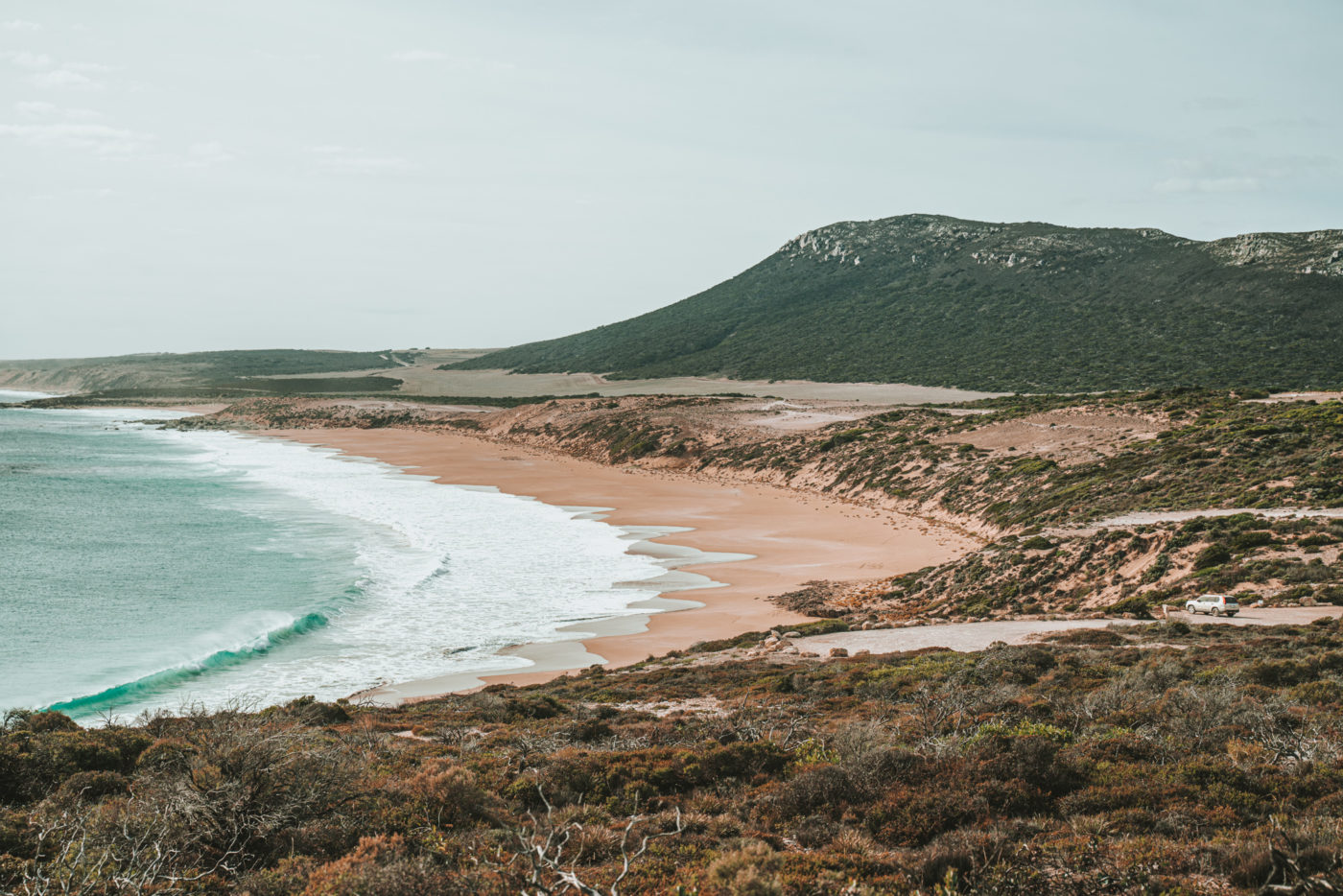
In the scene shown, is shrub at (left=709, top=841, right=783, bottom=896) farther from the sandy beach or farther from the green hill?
the green hill

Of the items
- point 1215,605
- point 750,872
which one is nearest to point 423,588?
point 1215,605

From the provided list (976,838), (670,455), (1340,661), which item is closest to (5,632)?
(976,838)

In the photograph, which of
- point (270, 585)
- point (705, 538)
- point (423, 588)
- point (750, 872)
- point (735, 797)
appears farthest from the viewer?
point (705, 538)

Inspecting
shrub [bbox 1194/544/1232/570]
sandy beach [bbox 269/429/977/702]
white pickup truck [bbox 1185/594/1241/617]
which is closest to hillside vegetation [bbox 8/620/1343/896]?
white pickup truck [bbox 1185/594/1241/617]

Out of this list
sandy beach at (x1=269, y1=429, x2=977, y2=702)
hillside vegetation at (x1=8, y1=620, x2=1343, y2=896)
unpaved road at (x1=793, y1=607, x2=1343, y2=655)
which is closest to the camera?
hillside vegetation at (x1=8, y1=620, x2=1343, y2=896)

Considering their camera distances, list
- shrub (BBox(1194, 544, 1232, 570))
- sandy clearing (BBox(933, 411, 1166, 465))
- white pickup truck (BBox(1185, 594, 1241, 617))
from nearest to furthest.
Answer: white pickup truck (BBox(1185, 594, 1241, 617)) < shrub (BBox(1194, 544, 1232, 570)) < sandy clearing (BBox(933, 411, 1166, 465))

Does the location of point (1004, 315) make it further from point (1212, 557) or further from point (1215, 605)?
point (1215, 605)
